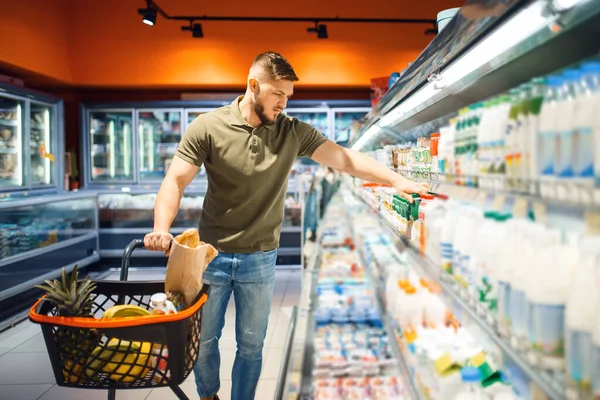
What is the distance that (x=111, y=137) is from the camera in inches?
290

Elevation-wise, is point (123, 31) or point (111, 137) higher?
point (123, 31)

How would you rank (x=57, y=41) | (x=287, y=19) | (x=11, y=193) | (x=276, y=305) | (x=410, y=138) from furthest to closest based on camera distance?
(x=287, y=19) < (x=57, y=41) < (x=11, y=193) < (x=276, y=305) < (x=410, y=138)

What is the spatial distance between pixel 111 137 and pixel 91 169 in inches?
22.2

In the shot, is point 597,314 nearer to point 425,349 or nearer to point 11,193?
point 425,349

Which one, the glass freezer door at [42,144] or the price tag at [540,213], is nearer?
the price tag at [540,213]

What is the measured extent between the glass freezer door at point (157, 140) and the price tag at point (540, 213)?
21.9 ft

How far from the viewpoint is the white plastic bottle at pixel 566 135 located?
80cm

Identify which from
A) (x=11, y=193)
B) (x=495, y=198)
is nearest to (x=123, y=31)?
(x=11, y=193)

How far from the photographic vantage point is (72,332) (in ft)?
4.87

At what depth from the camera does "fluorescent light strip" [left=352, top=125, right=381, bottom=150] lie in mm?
3456

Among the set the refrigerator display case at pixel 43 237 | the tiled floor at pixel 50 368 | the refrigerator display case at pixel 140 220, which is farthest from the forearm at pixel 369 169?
the refrigerator display case at pixel 140 220

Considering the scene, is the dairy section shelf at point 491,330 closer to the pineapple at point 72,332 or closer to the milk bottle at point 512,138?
the milk bottle at point 512,138

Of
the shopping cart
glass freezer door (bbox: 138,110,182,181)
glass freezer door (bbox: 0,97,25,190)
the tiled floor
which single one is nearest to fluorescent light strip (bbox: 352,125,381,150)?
the tiled floor

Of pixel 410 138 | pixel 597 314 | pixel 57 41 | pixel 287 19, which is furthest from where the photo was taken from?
pixel 287 19
